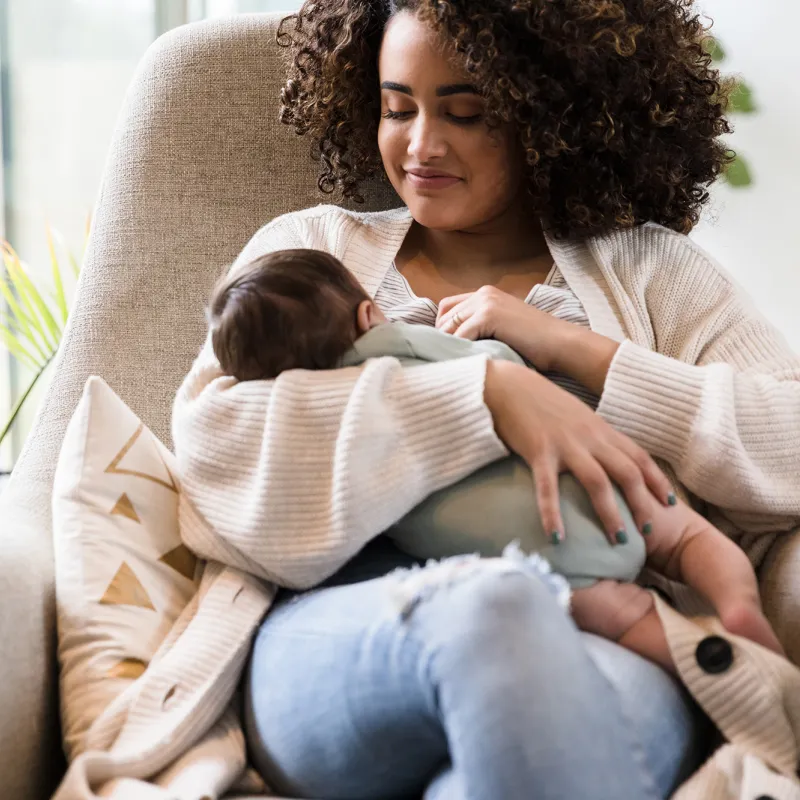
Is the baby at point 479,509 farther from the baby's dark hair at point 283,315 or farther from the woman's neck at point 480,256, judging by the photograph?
the woman's neck at point 480,256

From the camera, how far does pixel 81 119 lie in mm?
2770

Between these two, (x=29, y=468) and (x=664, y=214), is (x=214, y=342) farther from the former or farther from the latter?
(x=664, y=214)

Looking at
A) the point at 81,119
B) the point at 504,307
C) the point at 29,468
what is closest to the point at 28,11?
the point at 81,119

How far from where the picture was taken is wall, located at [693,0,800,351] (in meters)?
2.46

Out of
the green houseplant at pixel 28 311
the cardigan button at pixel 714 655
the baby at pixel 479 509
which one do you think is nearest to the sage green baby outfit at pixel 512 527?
the baby at pixel 479 509

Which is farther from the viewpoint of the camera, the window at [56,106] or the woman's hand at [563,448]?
the window at [56,106]

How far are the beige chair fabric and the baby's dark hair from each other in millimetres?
339

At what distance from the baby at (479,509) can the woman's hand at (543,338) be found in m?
0.05

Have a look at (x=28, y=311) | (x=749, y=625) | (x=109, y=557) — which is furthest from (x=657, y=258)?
(x=28, y=311)

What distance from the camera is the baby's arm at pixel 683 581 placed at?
1.00 m

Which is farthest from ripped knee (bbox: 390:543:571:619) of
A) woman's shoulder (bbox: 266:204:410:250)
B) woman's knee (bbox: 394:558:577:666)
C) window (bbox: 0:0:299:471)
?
window (bbox: 0:0:299:471)

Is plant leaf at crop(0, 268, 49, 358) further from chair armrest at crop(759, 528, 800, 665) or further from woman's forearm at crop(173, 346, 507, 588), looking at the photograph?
chair armrest at crop(759, 528, 800, 665)

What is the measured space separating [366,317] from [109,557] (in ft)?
1.19

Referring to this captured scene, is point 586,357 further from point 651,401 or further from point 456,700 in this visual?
point 456,700
